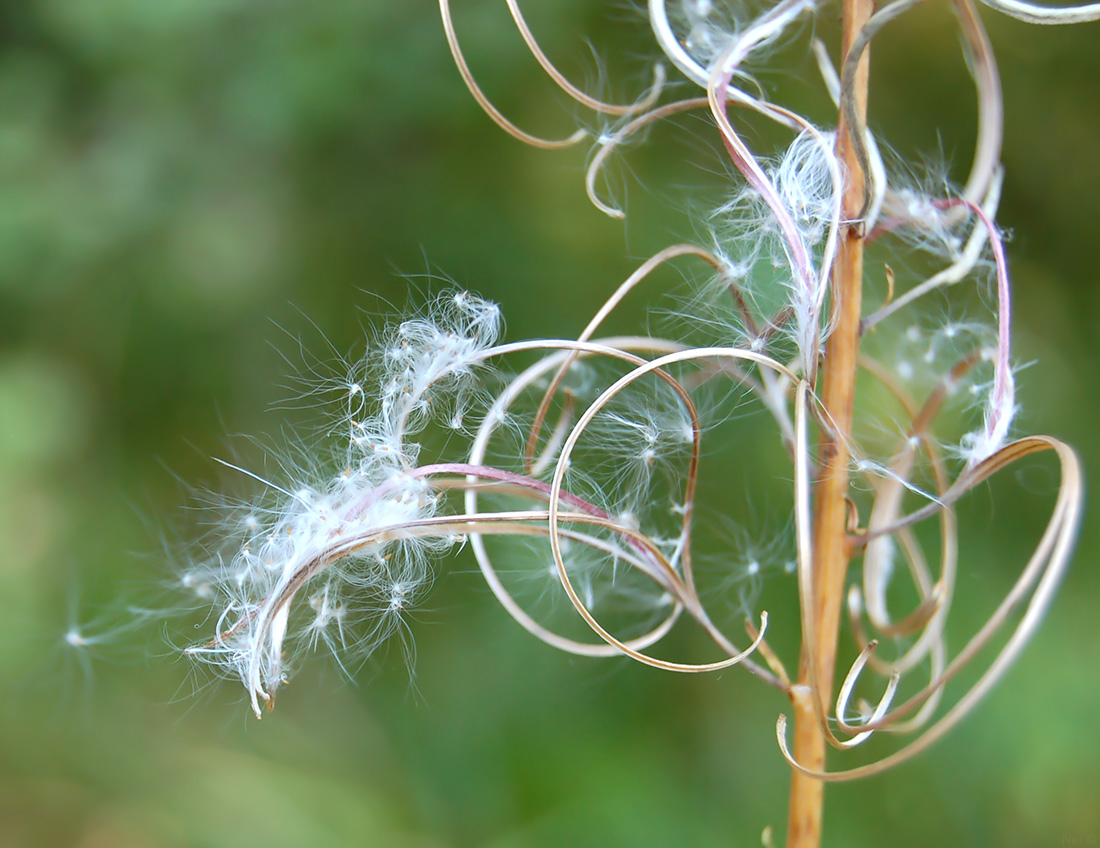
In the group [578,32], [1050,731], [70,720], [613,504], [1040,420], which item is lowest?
[70,720]

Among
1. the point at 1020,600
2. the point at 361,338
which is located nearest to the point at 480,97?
the point at 1020,600

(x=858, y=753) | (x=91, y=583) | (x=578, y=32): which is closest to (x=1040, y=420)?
(x=858, y=753)

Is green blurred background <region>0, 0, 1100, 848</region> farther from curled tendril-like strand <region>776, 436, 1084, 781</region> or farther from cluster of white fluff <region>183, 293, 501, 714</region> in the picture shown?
curled tendril-like strand <region>776, 436, 1084, 781</region>

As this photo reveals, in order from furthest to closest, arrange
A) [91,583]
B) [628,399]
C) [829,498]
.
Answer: [91,583] → [628,399] → [829,498]

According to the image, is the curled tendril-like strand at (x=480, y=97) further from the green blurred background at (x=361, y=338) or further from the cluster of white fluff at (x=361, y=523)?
the green blurred background at (x=361, y=338)

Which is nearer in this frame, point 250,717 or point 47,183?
point 47,183

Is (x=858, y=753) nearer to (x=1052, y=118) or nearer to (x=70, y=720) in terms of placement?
(x=1052, y=118)

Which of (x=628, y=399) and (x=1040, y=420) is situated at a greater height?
(x=1040, y=420)
